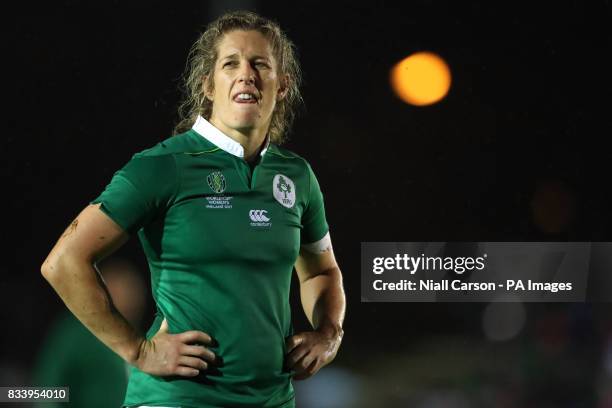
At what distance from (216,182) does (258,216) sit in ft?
0.32

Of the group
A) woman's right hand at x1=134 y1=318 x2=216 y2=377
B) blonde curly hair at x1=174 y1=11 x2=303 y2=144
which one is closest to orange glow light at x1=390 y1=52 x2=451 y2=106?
blonde curly hair at x1=174 y1=11 x2=303 y2=144

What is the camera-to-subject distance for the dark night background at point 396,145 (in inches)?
97.1

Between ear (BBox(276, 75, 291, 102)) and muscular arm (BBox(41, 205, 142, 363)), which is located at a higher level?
ear (BBox(276, 75, 291, 102))

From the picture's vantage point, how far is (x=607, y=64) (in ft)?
8.44

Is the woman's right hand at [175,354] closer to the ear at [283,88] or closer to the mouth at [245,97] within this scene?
the mouth at [245,97]

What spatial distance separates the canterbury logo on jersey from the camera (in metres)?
1.38

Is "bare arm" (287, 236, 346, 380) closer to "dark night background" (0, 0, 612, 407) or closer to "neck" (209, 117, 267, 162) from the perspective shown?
"neck" (209, 117, 267, 162)

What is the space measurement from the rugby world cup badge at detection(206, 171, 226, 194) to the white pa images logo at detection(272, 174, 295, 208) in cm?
12

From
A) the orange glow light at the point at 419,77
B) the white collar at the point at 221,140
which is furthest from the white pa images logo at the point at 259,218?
the orange glow light at the point at 419,77

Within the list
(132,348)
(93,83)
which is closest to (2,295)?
(93,83)

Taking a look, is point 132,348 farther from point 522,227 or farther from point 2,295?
point 522,227

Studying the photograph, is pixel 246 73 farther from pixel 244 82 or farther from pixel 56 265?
pixel 56 265

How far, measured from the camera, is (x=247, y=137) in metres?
1.48

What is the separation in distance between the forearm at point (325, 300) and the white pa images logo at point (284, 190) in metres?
0.30
